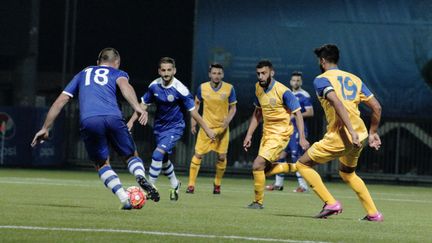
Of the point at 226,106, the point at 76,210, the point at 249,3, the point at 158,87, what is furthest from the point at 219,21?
the point at 76,210

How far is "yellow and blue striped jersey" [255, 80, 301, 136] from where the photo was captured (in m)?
18.2

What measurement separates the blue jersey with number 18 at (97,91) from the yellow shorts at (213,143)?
7984 mm

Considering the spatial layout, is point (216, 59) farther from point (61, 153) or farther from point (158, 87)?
point (158, 87)

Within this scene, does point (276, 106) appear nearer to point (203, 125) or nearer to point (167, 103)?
point (167, 103)

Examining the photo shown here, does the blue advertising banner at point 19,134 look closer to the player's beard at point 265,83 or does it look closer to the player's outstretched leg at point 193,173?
the player's outstretched leg at point 193,173

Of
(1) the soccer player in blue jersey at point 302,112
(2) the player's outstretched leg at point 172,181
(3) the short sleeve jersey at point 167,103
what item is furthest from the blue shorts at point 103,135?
(1) the soccer player in blue jersey at point 302,112

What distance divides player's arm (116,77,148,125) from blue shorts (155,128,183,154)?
4870mm

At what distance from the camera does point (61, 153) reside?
31.3 m

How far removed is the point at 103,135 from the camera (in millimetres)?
14328

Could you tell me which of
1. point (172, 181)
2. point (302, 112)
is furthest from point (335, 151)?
point (302, 112)

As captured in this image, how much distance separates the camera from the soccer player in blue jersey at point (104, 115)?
14.2 meters

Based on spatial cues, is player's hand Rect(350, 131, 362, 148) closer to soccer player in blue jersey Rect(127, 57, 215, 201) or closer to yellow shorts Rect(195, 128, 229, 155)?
soccer player in blue jersey Rect(127, 57, 215, 201)

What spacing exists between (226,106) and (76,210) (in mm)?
8477

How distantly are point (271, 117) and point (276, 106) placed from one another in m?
0.21
